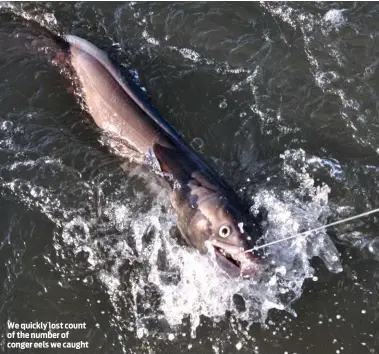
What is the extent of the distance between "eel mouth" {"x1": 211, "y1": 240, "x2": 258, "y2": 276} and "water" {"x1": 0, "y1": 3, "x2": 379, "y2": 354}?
0.18 metres

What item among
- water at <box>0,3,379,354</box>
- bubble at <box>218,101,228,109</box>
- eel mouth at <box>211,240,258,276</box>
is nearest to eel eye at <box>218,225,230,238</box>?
eel mouth at <box>211,240,258,276</box>

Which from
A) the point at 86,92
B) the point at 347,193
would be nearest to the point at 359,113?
the point at 347,193

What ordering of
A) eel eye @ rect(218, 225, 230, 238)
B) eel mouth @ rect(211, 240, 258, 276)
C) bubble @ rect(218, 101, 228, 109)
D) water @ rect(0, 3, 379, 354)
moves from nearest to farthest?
eel mouth @ rect(211, 240, 258, 276) → eel eye @ rect(218, 225, 230, 238) → water @ rect(0, 3, 379, 354) → bubble @ rect(218, 101, 228, 109)

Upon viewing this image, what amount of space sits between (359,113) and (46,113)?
3628mm

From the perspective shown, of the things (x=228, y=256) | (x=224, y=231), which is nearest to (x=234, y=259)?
(x=228, y=256)

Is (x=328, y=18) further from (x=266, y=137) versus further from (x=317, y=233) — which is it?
(x=317, y=233)

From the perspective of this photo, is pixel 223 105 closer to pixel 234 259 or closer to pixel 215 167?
pixel 215 167

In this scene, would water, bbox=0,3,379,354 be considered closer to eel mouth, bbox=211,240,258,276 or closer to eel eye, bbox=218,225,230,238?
eel mouth, bbox=211,240,258,276

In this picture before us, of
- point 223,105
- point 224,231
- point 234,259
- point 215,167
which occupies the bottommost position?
point 234,259

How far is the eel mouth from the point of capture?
4.58 meters

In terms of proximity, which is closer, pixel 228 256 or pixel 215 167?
pixel 228 256

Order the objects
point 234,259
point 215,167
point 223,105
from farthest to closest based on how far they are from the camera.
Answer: point 223,105 → point 215,167 → point 234,259

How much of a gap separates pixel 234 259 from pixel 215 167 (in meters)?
1.34

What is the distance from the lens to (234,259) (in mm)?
4652
